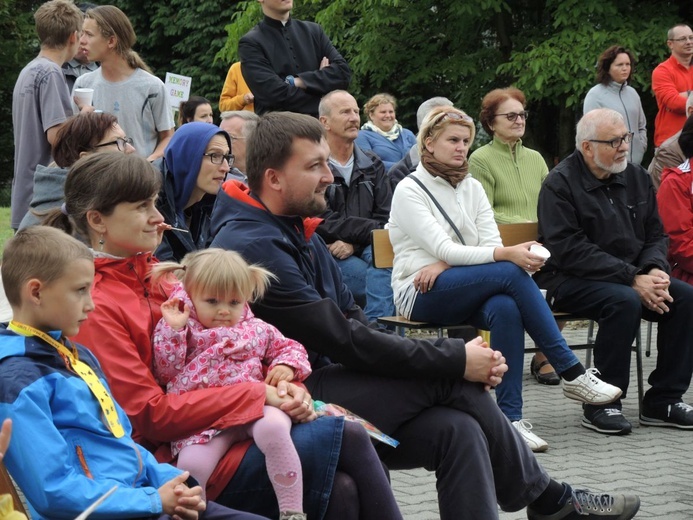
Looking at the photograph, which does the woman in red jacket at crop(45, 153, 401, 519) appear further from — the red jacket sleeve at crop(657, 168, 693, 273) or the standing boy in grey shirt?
the red jacket sleeve at crop(657, 168, 693, 273)

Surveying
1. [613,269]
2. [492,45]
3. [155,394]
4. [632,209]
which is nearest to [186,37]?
[492,45]

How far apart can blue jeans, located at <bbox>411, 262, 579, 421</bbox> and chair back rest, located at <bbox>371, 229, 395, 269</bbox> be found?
0.71 meters

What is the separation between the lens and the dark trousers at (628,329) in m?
6.75

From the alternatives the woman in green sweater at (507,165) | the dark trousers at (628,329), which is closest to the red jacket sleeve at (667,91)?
the woman in green sweater at (507,165)

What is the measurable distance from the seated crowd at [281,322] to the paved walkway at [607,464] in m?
0.17

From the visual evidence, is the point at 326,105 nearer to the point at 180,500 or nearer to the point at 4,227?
the point at 180,500

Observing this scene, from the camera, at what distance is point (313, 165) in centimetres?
405

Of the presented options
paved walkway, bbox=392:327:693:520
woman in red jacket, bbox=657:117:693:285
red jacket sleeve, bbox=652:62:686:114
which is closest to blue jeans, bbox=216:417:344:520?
paved walkway, bbox=392:327:693:520

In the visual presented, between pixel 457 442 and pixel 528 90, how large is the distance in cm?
1222

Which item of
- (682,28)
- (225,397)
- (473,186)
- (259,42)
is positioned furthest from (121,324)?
(682,28)

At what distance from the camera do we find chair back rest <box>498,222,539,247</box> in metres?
7.27

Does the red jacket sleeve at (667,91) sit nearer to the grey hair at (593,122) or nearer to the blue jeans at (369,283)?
the grey hair at (593,122)

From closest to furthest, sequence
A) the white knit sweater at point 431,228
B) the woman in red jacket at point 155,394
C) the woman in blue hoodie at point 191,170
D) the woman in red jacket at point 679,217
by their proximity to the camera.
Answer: the woman in red jacket at point 155,394 < the woman in blue hoodie at point 191,170 < the white knit sweater at point 431,228 < the woman in red jacket at point 679,217

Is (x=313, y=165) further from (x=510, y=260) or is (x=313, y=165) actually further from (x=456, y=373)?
(x=510, y=260)
